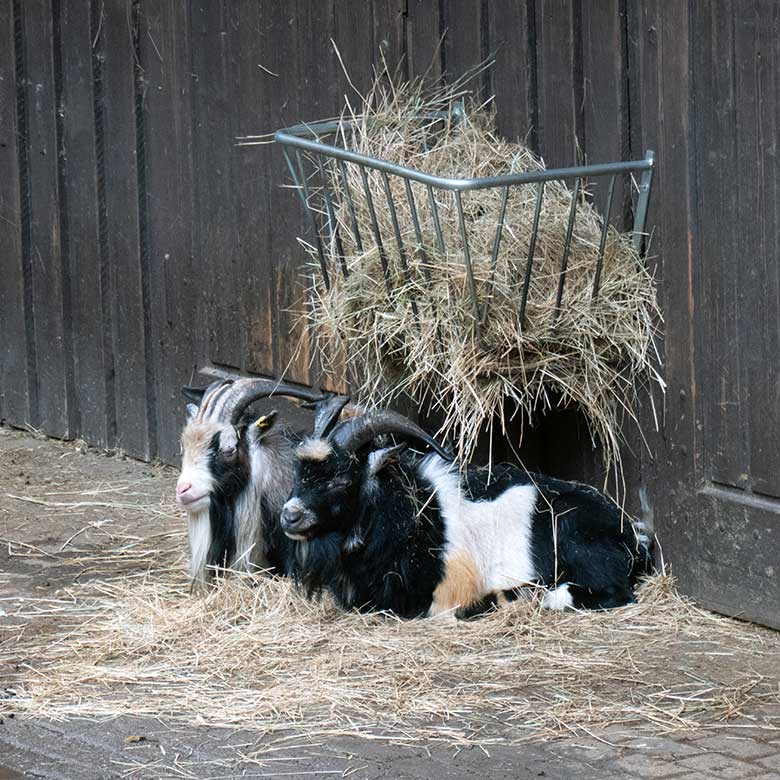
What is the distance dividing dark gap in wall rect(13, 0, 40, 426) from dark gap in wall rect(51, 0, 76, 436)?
0.32 meters

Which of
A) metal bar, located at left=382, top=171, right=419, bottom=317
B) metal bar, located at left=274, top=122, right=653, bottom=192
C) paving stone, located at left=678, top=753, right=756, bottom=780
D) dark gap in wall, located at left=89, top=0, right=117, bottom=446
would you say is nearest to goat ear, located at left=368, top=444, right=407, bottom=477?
metal bar, located at left=382, top=171, right=419, bottom=317

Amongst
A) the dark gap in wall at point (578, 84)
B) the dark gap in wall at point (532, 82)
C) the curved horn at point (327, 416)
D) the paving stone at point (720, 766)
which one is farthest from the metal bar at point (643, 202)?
the paving stone at point (720, 766)

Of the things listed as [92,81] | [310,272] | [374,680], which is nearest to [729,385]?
[374,680]

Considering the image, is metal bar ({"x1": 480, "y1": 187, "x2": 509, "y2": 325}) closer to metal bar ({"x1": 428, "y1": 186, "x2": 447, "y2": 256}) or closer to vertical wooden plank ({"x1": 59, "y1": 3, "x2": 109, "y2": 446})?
metal bar ({"x1": 428, "y1": 186, "x2": 447, "y2": 256})

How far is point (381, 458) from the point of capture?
6.17 metres

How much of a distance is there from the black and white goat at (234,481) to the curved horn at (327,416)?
110 millimetres

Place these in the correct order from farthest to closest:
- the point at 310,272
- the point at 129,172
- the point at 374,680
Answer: the point at 129,172 → the point at 310,272 → the point at 374,680

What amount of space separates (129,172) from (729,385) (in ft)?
13.1

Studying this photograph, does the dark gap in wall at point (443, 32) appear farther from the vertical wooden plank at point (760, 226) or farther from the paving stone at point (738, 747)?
the paving stone at point (738, 747)

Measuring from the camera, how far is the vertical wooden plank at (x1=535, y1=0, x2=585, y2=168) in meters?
6.21

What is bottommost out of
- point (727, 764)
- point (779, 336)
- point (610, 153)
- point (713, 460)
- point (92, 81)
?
point (727, 764)

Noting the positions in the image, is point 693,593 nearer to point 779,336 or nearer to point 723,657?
point 723,657

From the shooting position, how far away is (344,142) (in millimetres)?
6336

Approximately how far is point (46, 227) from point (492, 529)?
4.14 m
